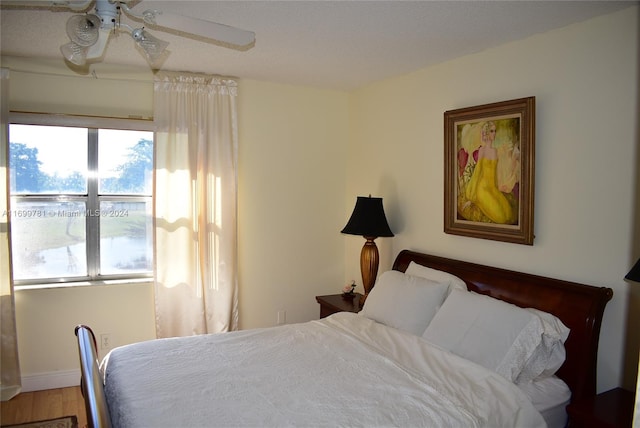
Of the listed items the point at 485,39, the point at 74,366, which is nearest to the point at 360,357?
the point at 485,39

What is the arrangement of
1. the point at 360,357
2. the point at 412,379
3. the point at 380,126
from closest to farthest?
the point at 412,379
the point at 360,357
the point at 380,126

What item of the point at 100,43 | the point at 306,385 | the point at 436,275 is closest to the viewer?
the point at 100,43

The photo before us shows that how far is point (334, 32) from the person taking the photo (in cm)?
282

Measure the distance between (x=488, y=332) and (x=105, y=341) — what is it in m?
2.94

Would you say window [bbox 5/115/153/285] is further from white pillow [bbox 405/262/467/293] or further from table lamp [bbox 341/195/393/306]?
white pillow [bbox 405/262/467/293]

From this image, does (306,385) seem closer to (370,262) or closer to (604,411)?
(604,411)

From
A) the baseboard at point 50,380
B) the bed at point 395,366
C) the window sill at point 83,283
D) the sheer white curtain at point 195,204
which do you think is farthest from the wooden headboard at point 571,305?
the baseboard at point 50,380

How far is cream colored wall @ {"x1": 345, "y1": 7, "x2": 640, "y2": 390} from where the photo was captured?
239 cm

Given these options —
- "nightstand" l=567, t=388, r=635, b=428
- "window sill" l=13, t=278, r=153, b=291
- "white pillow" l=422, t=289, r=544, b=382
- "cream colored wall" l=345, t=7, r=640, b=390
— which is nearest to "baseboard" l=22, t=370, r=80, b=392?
"window sill" l=13, t=278, r=153, b=291

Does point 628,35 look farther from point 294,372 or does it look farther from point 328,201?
point 328,201

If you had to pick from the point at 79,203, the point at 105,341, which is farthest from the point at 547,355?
the point at 79,203

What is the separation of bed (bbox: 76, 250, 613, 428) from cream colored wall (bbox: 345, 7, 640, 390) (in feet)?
0.42

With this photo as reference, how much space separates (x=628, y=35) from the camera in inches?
92.8

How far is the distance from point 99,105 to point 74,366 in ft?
6.76
